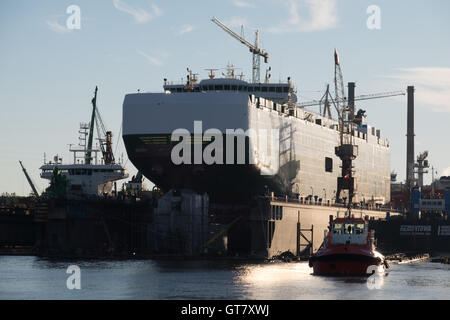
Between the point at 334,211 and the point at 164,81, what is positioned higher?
Result: the point at 164,81

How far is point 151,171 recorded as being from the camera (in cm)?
13925

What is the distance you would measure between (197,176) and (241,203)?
8.83m

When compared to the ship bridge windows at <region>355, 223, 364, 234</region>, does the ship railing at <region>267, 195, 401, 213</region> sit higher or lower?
higher

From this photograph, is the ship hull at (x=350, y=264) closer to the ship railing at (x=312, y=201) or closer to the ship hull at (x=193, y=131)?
the ship railing at (x=312, y=201)

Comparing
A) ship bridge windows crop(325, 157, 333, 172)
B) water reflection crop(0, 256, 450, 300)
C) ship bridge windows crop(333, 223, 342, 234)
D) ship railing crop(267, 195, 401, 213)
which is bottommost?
water reflection crop(0, 256, 450, 300)

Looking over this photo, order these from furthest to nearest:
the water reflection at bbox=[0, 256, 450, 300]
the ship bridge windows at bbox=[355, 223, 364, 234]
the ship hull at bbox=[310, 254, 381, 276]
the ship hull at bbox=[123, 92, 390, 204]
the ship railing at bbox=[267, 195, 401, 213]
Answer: the ship railing at bbox=[267, 195, 401, 213]
the ship hull at bbox=[123, 92, 390, 204]
the ship bridge windows at bbox=[355, 223, 364, 234]
the ship hull at bbox=[310, 254, 381, 276]
the water reflection at bbox=[0, 256, 450, 300]

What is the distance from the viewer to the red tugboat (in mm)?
94688

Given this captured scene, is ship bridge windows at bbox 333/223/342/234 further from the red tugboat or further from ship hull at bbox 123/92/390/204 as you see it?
ship hull at bbox 123/92/390/204

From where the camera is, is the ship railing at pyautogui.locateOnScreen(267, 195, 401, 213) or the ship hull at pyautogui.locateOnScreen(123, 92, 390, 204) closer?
the ship hull at pyautogui.locateOnScreen(123, 92, 390, 204)

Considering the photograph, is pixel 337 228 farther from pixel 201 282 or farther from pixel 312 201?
pixel 312 201

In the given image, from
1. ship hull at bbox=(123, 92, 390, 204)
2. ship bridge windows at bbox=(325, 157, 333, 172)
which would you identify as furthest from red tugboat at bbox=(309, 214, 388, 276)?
ship bridge windows at bbox=(325, 157, 333, 172)

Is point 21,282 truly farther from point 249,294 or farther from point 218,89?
point 218,89

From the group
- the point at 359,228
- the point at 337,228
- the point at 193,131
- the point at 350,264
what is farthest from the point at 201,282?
the point at 193,131
